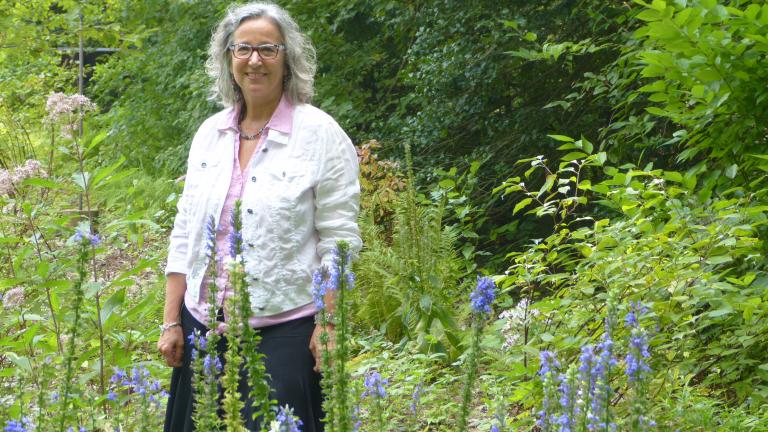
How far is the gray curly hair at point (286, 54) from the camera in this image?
3527 millimetres

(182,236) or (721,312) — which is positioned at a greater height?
(182,236)

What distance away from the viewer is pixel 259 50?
3.45 meters

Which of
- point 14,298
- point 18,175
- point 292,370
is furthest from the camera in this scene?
point 18,175

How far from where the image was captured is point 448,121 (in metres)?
7.98

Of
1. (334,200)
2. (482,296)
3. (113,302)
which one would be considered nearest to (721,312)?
(334,200)

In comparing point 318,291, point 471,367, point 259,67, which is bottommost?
point 471,367

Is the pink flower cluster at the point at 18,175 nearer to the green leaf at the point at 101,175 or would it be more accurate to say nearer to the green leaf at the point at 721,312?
the green leaf at the point at 101,175

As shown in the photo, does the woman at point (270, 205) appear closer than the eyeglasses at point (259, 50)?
Yes

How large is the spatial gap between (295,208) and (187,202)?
0.48 meters

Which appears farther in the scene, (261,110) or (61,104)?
(61,104)

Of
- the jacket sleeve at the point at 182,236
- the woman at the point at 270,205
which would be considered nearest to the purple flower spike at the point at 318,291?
the woman at the point at 270,205

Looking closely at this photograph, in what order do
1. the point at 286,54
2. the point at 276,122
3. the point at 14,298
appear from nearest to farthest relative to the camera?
1. the point at 276,122
2. the point at 286,54
3. the point at 14,298

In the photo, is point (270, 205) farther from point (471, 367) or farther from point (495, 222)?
point (495, 222)

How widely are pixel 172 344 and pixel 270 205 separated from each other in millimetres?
629
